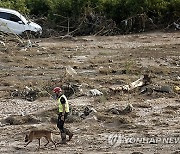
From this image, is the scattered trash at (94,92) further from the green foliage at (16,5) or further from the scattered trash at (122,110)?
the green foliage at (16,5)

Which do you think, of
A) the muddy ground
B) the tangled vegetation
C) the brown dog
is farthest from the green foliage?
the brown dog

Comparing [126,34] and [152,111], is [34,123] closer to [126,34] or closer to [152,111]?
[152,111]

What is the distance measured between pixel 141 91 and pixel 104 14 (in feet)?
45.7

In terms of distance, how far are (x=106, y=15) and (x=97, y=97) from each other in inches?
573

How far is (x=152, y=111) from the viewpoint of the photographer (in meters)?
15.1

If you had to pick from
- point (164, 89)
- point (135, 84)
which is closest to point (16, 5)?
point (135, 84)

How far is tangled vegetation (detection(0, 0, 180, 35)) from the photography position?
30.0 m

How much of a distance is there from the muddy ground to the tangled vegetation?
293cm

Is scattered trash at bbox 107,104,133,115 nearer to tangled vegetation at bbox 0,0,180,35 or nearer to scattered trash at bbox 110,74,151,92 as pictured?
scattered trash at bbox 110,74,151,92

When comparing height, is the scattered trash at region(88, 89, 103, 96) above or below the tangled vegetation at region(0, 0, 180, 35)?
below
